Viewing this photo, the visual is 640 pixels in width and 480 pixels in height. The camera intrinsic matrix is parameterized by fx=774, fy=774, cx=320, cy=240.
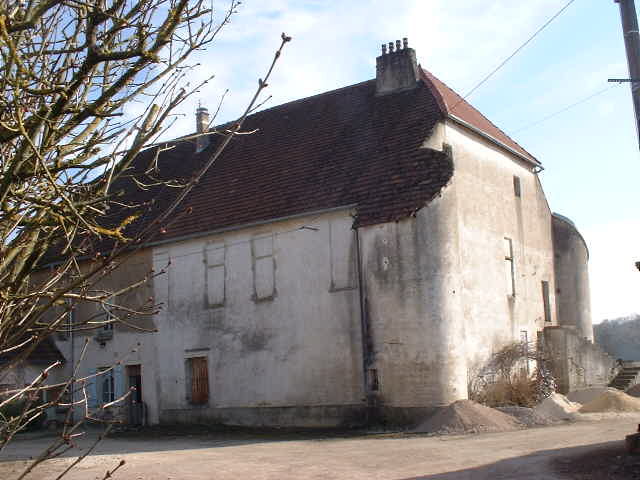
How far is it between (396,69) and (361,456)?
13.8 m

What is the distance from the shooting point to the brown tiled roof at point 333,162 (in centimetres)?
2117

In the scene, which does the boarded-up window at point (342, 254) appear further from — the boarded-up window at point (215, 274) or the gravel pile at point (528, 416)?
the gravel pile at point (528, 416)

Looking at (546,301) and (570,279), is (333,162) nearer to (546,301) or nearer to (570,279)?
(546,301)

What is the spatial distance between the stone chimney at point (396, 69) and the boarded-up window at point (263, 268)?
6.41 m

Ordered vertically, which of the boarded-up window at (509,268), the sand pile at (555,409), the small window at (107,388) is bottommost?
the sand pile at (555,409)

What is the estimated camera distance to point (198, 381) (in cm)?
2411

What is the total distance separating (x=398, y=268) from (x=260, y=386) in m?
5.52

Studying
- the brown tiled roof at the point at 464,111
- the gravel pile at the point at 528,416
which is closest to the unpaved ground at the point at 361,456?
the gravel pile at the point at 528,416

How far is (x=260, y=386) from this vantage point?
2245 cm

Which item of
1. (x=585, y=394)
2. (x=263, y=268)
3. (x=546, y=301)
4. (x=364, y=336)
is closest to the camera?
(x=364, y=336)

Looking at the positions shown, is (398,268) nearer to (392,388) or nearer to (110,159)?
(392,388)

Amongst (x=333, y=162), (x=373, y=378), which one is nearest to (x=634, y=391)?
(x=373, y=378)

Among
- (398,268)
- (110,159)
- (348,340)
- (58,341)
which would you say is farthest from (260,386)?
(110,159)

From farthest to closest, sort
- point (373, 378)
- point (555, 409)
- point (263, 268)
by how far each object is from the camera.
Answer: point (263, 268) < point (555, 409) < point (373, 378)
